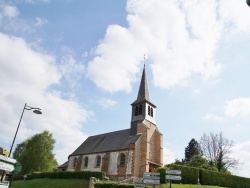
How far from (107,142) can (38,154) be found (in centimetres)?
1931

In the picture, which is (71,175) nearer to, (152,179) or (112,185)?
(112,185)

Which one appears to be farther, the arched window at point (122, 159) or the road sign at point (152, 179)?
the arched window at point (122, 159)

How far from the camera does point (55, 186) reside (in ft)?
93.0

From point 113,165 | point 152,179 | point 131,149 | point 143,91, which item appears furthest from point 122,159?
point 152,179

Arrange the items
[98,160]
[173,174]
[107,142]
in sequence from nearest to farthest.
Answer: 1. [173,174]
2. [98,160]
3. [107,142]

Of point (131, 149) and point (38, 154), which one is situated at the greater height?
point (38, 154)

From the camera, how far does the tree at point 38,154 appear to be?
164 ft

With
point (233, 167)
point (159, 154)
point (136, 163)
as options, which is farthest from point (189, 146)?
point (136, 163)

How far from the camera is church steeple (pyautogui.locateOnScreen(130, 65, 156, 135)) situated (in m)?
37.3

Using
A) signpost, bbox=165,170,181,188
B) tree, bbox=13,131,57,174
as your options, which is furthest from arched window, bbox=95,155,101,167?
signpost, bbox=165,170,181,188

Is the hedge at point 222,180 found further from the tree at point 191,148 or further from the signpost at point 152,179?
the tree at point 191,148

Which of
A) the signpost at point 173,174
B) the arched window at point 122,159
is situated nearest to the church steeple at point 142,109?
the arched window at point 122,159

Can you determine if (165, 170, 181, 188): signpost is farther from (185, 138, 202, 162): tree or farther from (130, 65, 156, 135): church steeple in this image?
(185, 138, 202, 162): tree

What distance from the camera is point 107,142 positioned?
4041cm
